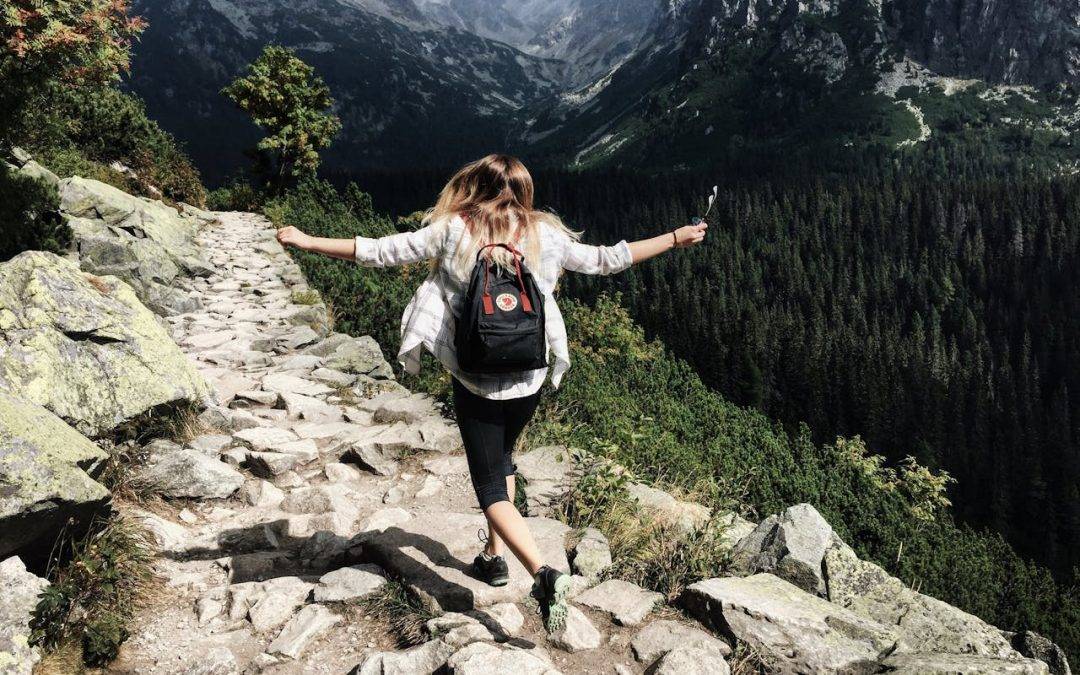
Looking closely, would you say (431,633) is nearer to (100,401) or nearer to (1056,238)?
(100,401)

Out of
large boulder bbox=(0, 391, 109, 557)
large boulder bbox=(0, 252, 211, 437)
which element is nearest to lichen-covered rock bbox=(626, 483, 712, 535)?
large boulder bbox=(0, 391, 109, 557)

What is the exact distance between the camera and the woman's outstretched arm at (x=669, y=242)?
409 cm

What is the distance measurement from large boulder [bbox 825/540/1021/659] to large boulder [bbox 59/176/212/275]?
13831 millimetres

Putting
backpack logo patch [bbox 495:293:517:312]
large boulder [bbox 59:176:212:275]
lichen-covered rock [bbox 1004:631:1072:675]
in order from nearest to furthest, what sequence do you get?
backpack logo patch [bbox 495:293:517:312] → lichen-covered rock [bbox 1004:631:1072:675] → large boulder [bbox 59:176:212:275]

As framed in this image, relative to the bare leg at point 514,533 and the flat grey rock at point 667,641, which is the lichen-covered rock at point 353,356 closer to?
the bare leg at point 514,533

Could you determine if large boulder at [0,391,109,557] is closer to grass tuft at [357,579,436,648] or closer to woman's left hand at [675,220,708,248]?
grass tuft at [357,579,436,648]

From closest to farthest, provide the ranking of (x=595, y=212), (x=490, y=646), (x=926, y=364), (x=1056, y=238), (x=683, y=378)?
(x=490, y=646) → (x=683, y=378) → (x=926, y=364) → (x=1056, y=238) → (x=595, y=212)

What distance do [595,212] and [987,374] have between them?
100 m

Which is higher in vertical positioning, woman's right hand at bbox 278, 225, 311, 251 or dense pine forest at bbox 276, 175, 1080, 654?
woman's right hand at bbox 278, 225, 311, 251

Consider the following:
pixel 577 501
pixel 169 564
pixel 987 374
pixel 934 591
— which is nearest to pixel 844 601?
pixel 577 501

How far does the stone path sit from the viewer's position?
3795 mm

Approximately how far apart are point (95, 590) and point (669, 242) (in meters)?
4.13

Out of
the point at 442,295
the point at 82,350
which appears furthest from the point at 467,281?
the point at 82,350

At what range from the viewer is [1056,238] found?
143 metres
